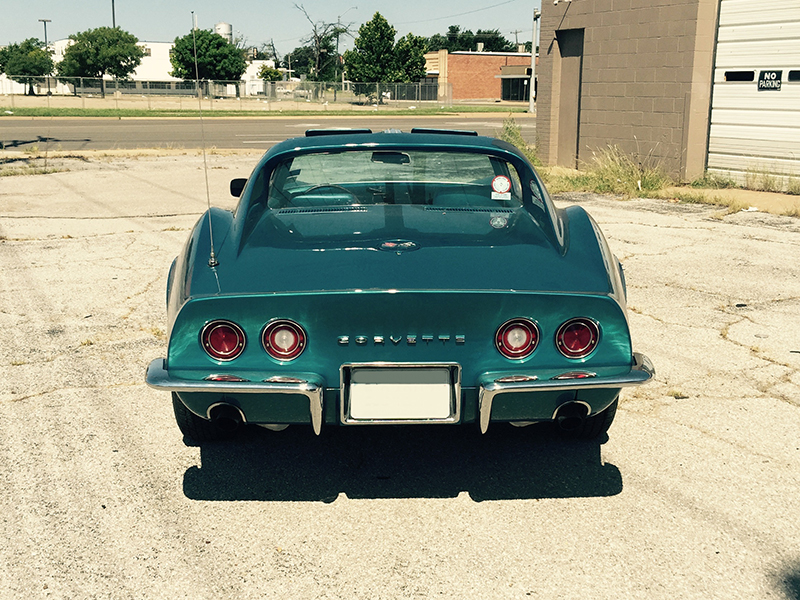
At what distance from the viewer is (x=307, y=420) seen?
10.1 feet

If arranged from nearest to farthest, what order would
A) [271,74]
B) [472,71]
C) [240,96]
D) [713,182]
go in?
[713,182] < [240,96] < [472,71] < [271,74]

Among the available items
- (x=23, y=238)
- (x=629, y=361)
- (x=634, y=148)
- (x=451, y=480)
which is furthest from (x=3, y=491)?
(x=634, y=148)

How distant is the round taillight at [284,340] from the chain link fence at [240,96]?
1856 inches

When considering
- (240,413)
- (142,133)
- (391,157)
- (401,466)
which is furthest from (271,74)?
(240,413)

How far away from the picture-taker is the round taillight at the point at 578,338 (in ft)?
9.89

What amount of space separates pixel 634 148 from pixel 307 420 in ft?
40.3

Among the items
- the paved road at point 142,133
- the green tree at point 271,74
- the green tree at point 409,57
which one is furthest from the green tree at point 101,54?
the paved road at point 142,133

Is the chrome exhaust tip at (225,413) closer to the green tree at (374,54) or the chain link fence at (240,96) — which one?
the chain link fence at (240,96)

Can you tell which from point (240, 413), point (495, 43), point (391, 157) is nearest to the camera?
point (240, 413)

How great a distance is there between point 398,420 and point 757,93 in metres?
11.4

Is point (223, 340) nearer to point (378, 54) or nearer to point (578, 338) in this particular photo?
point (578, 338)

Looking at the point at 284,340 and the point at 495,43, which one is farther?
the point at 495,43

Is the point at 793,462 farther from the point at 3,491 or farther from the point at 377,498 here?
the point at 3,491

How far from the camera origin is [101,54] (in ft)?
253
